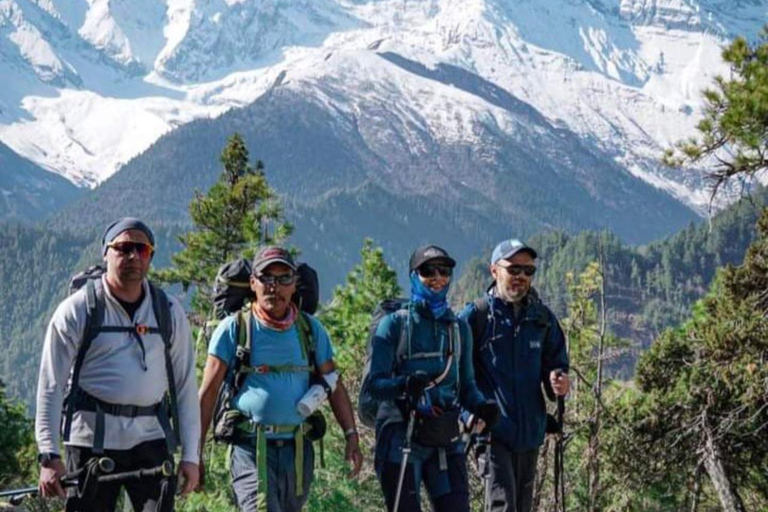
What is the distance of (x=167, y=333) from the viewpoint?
565cm

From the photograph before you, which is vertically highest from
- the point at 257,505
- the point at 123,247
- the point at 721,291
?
the point at 721,291

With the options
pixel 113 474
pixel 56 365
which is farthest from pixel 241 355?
pixel 56 365

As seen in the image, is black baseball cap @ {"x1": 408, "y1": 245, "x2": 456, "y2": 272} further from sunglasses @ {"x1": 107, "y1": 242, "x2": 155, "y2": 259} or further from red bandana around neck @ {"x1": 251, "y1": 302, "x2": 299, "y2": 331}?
sunglasses @ {"x1": 107, "y1": 242, "x2": 155, "y2": 259}

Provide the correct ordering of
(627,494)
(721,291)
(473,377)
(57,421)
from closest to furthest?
(57,421) < (473,377) < (627,494) < (721,291)

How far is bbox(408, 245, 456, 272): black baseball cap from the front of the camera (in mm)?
6473

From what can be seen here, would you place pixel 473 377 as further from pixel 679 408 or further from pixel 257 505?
pixel 679 408

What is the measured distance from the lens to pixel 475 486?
12.6 m

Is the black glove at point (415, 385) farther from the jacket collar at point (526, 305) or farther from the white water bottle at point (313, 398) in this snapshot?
the jacket collar at point (526, 305)

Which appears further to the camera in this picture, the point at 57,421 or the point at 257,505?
the point at 257,505

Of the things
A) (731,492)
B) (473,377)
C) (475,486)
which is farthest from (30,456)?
(473,377)

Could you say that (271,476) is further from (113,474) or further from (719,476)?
(719,476)

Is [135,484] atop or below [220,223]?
below

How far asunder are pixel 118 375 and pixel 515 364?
245 cm

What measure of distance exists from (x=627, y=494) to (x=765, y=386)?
6.29ft
